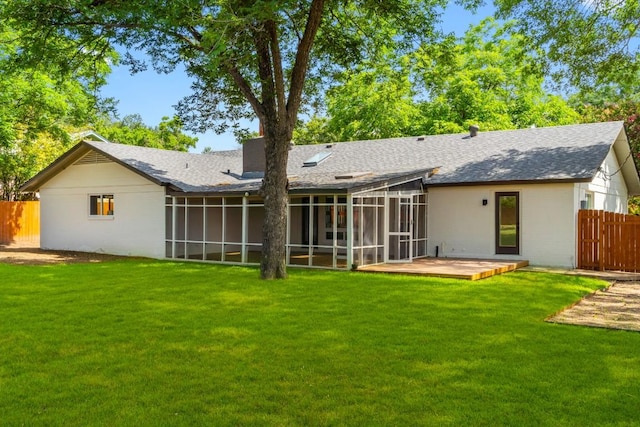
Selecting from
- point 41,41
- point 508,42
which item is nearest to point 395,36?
point 41,41

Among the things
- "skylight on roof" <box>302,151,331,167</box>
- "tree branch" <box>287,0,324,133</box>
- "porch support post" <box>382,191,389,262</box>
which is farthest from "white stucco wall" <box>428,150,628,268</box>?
"tree branch" <box>287,0,324,133</box>

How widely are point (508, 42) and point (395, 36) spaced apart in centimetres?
2086

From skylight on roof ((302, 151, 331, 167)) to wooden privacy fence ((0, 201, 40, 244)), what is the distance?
1435 centimetres

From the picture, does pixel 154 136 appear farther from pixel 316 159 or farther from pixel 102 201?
pixel 316 159

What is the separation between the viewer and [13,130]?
21.9m

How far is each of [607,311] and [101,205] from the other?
56.5ft

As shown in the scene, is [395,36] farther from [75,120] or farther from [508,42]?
[508,42]

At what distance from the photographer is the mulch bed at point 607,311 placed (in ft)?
25.3

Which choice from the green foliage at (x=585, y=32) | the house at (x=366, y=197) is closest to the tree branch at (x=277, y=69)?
the house at (x=366, y=197)

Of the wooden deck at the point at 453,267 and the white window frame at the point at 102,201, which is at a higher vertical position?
the white window frame at the point at 102,201

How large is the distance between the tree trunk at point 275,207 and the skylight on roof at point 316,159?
8936 millimetres

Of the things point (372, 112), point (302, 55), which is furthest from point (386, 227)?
point (372, 112)

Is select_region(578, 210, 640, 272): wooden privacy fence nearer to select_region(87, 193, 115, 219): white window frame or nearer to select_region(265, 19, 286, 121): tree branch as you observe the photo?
select_region(265, 19, 286, 121): tree branch

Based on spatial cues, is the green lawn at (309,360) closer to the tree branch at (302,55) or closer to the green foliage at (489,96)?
the tree branch at (302,55)
